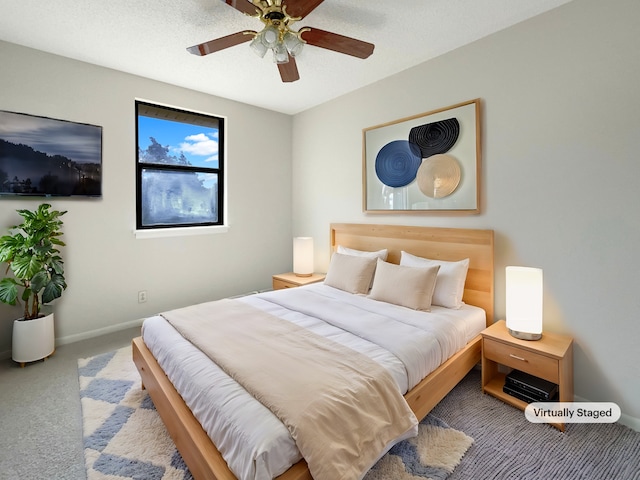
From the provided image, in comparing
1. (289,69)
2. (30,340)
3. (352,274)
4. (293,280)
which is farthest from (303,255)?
(30,340)

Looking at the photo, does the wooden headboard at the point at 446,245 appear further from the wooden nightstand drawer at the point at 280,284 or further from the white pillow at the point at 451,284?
the wooden nightstand drawer at the point at 280,284

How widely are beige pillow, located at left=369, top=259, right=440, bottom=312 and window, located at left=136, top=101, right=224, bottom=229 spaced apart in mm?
2319

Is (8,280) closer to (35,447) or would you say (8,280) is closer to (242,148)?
(35,447)

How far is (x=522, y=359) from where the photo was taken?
1.92m

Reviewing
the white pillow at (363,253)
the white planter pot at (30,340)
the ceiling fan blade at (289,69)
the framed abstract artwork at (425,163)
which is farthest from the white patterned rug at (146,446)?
the ceiling fan blade at (289,69)

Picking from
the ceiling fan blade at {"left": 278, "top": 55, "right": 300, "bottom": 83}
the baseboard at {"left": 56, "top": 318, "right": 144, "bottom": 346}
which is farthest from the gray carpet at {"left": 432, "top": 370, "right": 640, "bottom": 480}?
the baseboard at {"left": 56, "top": 318, "right": 144, "bottom": 346}

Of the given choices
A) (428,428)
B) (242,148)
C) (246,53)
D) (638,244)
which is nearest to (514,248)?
(638,244)

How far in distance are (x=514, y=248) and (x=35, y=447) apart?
324 centimetres

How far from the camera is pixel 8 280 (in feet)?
7.68

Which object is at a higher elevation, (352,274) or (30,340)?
(352,274)

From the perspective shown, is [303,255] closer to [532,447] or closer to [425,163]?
[425,163]

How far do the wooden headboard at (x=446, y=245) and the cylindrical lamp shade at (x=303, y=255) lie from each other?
57 cm

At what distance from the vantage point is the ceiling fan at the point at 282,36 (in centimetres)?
169

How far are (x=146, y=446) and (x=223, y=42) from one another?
7.92 feet
